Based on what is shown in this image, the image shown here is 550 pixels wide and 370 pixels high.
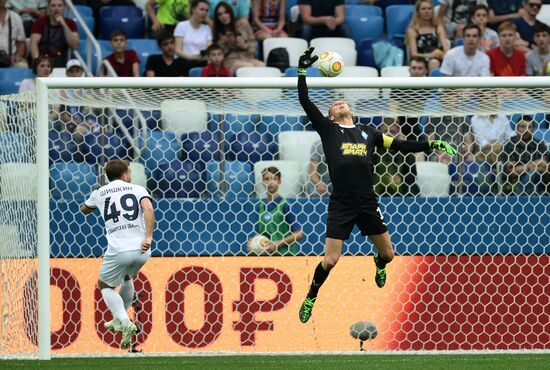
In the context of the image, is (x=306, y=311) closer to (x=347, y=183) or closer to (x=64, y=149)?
(x=347, y=183)

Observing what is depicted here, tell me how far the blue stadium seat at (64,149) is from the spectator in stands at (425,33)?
15.8 feet

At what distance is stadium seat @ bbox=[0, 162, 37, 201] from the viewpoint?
10.1m

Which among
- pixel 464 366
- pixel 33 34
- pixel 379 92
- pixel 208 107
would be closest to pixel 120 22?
pixel 33 34

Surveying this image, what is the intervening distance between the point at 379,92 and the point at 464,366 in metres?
2.80

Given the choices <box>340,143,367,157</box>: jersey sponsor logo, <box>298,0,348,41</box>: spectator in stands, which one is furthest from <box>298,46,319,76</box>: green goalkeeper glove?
<box>298,0,348,41</box>: spectator in stands

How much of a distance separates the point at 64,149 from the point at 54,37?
340 cm

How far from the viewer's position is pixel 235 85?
32.9 feet

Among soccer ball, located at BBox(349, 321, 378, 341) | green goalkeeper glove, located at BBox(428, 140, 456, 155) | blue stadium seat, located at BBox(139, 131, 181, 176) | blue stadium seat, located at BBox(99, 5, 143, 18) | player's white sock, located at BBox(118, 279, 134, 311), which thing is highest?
blue stadium seat, located at BBox(99, 5, 143, 18)

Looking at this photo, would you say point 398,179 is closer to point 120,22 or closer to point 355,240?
point 355,240

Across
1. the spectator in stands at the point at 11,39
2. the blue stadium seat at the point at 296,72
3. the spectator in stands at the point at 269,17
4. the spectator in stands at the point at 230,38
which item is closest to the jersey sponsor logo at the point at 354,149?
the blue stadium seat at the point at 296,72

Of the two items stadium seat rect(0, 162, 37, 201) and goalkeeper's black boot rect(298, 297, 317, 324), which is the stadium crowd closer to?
stadium seat rect(0, 162, 37, 201)

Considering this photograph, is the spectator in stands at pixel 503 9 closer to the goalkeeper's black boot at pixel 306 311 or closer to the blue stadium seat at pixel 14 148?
the goalkeeper's black boot at pixel 306 311

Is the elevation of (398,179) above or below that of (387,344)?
above

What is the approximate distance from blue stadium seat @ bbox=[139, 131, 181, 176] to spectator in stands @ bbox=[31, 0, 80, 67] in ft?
10.5
